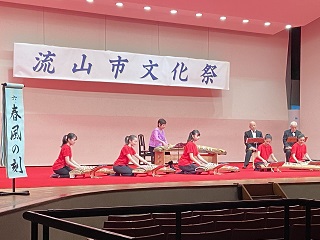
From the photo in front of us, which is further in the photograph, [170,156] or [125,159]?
[170,156]

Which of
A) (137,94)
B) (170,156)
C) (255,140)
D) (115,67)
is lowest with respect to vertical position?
(170,156)

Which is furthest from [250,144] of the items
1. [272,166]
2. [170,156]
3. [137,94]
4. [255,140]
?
[137,94]

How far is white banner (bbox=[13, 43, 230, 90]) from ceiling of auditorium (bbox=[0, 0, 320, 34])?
1000 millimetres

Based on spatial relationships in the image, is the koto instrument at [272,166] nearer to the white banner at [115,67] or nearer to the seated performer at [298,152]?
the seated performer at [298,152]

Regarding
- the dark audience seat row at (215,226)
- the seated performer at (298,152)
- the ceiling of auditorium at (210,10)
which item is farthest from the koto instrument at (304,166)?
the dark audience seat row at (215,226)

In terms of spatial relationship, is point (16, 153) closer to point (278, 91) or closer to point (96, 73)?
point (96, 73)

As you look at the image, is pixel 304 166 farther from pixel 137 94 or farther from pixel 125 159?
pixel 137 94

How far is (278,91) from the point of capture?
598 inches

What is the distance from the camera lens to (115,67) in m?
12.1

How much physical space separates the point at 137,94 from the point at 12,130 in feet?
26.1

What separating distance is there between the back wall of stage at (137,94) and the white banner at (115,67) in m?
0.57

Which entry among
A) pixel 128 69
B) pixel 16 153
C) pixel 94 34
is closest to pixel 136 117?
pixel 128 69

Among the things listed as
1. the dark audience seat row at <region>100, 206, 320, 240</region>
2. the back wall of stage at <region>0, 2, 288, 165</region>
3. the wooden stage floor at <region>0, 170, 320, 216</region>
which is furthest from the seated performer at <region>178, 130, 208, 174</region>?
the dark audience seat row at <region>100, 206, 320, 240</region>

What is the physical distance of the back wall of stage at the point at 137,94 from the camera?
11.9 metres
